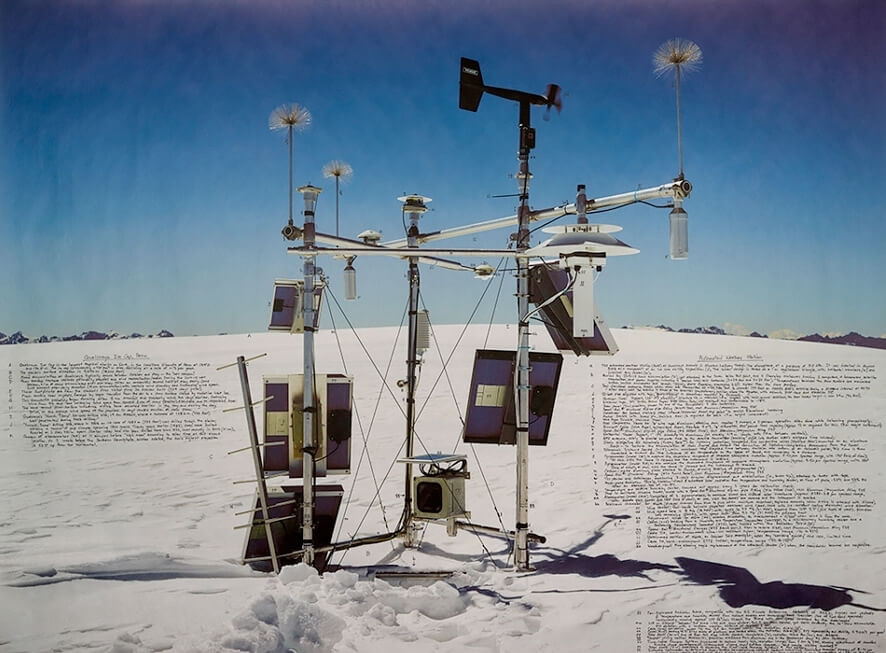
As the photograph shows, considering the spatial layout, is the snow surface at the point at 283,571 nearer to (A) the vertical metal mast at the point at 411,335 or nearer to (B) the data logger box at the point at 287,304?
(A) the vertical metal mast at the point at 411,335

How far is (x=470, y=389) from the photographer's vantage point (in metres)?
4.64

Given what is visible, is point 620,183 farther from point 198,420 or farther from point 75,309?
point 75,309

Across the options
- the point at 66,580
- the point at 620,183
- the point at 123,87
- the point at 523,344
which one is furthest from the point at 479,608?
the point at 123,87

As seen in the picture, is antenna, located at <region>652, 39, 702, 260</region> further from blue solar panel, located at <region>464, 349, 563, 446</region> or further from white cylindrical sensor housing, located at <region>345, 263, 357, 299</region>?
white cylindrical sensor housing, located at <region>345, 263, 357, 299</region>

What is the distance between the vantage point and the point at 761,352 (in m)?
4.63

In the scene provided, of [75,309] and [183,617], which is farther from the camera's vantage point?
[75,309]

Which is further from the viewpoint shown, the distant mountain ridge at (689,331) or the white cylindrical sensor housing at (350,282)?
the white cylindrical sensor housing at (350,282)

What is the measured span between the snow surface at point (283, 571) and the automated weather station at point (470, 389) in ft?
0.97

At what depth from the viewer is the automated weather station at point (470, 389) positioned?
4309mm

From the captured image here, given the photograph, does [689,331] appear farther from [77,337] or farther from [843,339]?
[77,337]

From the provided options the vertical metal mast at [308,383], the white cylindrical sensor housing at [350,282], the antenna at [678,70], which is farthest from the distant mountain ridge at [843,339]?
the vertical metal mast at [308,383]

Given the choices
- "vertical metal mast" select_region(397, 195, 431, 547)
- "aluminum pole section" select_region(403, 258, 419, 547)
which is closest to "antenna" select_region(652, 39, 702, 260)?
"vertical metal mast" select_region(397, 195, 431, 547)

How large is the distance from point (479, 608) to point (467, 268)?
2.02 meters

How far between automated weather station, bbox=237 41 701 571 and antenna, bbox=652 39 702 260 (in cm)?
2
